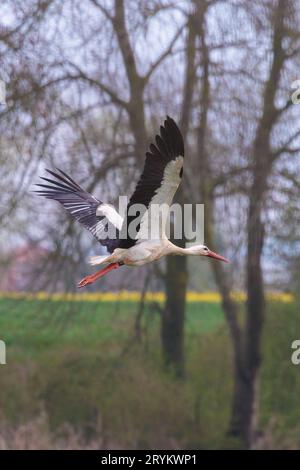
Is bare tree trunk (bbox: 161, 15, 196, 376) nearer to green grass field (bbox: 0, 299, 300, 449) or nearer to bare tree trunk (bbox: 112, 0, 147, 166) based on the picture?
green grass field (bbox: 0, 299, 300, 449)

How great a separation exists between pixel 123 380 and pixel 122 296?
1167 mm

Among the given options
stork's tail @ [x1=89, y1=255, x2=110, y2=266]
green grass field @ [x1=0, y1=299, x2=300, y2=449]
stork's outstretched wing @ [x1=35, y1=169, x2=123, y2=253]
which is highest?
stork's outstretched wing @ [x1=35, y1=169, x2=123, y2=253]

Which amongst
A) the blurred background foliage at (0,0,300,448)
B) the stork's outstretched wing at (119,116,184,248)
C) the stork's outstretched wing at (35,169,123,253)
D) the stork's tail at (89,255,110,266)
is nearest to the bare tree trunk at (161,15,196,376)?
the blurred background foliage at (0,0,300,448)

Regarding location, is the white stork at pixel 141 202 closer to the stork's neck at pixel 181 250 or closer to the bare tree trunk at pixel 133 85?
the stork's neck at pixel 181 250

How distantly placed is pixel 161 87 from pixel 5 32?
80.7 inches

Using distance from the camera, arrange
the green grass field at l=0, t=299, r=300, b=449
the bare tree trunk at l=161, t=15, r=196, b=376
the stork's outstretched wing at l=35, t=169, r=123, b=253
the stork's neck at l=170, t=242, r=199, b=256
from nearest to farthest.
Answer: the stork's neck at l=170, t=242, r=199, b=256, the stork's outstretched wing at l=35, t=169, r=123, b=253, the green grass field at l=0, t=299, r=300, b=449, the bare tree trunk at l=161, t=15, r=196, b=376

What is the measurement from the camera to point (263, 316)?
626 inches

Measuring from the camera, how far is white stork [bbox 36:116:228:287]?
22.5 ft

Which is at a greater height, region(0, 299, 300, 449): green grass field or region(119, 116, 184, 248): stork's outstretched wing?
region(119, 116, 184, 248): stork's outstretched wing

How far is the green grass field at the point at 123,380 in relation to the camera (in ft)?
48.9

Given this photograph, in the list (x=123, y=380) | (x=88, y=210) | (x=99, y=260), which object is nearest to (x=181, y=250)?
(x=99, y=260)

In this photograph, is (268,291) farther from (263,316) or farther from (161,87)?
→ (161,87)

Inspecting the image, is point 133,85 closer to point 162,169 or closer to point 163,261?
point 163,261

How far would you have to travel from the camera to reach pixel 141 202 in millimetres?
6977
